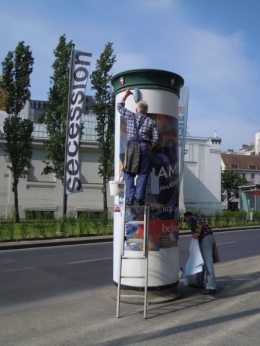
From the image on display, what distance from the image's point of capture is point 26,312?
6.76 metres

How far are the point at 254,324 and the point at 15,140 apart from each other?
1126 inches

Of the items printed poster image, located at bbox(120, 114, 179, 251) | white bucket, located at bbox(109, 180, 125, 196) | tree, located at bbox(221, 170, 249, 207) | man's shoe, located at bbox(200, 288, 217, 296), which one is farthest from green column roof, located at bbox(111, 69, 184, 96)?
tree, located at bbox(221, 170, 249, 207)

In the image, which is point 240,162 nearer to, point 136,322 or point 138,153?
point 138,153

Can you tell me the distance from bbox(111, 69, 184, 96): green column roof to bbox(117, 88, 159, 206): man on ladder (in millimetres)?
816

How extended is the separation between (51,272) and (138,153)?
19.5ft

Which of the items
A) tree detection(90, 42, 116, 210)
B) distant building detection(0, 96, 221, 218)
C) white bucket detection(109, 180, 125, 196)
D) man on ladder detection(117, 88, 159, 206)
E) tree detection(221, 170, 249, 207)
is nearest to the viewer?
man on ladder detection(117, 88, 159, 206)

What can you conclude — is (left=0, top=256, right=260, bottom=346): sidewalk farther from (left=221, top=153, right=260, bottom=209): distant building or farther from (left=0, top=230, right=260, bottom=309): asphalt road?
(left=221, top=153, right=260, bottom=209): distant building

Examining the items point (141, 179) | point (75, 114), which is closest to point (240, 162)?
point (75, 114)

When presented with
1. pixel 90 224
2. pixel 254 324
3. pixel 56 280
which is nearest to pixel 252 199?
pixel 90 224

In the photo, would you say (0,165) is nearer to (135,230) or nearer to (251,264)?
(251,264)

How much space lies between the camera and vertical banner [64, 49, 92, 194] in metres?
21.0

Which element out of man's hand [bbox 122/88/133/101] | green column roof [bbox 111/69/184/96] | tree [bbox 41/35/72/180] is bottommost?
man's hand [bbox 122/88/133/101]

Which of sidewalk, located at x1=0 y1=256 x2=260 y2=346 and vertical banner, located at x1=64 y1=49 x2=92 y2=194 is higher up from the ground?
vertical banner, located at x1=64 y1=49 x2=92 y2=194

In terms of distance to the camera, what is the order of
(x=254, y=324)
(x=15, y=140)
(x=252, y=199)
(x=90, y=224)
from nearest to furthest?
1. (x=254, y=324)
2. (x=90, y=224)
3. (x=15, y=140)
4. (x=252, y=199)
